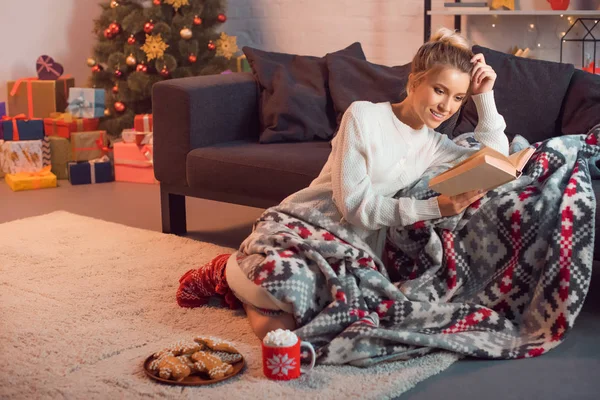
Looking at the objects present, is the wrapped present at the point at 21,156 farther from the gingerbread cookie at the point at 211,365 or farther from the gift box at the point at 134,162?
the gingerbread cookie at the point at 211,365

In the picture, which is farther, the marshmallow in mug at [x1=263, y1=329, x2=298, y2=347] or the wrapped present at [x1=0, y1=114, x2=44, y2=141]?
the wrapped present at [x1=0, y1=114, x2=44, y2=141]

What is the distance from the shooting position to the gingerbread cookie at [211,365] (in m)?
2.05

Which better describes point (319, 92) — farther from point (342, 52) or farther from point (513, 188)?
point (513, 188)

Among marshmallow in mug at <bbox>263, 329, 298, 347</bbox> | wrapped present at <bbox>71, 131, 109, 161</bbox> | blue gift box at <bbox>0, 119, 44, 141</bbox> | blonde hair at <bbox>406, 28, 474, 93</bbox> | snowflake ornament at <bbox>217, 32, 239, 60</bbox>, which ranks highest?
blonde hair at <bbox>406, 28, 474, 93</bbox>

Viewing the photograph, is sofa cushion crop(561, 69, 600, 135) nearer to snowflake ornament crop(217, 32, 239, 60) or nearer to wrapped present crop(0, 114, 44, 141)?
snowflake ornament crop(217, 32, 239, 60)

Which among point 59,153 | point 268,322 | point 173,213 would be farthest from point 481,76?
point 59,153

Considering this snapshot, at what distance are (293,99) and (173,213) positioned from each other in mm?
661

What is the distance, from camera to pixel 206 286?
2600 mm

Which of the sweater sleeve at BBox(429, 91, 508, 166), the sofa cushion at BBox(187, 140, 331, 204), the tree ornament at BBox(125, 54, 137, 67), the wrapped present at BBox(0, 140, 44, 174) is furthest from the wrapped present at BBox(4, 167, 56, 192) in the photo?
the sweater sleeve at BBox(429, 91, 508, 166)

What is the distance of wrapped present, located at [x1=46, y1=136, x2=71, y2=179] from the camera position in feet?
14.9

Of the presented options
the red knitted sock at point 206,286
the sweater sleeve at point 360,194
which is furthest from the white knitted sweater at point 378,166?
the red knitted sock at point 206,286

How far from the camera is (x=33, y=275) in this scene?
2.94 metres

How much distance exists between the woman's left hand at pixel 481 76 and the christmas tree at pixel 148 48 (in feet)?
7.69

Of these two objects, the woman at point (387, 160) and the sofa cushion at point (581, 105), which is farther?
the sofa cushion at point (581, 105)
